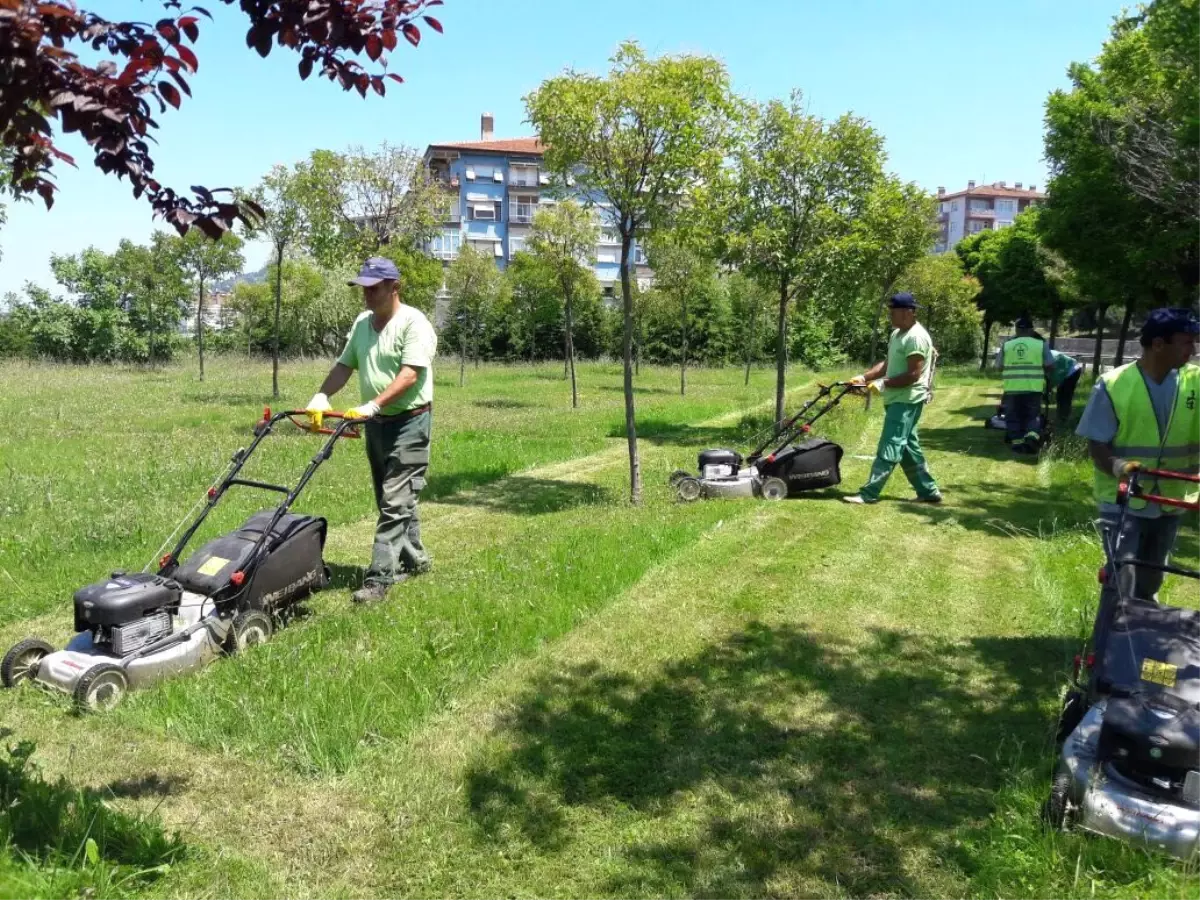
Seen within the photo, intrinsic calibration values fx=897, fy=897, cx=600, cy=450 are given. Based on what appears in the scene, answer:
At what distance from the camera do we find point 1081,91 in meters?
13.6

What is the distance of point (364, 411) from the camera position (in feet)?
17.0

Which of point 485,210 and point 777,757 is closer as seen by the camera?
point 777,757

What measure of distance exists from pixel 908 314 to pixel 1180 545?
275 centimetres

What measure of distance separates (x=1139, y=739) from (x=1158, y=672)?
39 cm

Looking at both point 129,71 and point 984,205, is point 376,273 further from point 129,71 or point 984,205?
point 984,205

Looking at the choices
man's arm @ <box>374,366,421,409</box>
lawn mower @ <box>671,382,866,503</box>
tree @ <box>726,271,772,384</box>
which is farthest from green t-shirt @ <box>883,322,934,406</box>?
tree @ <box>726,271,772,384</box>

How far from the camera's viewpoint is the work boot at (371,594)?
551 cm

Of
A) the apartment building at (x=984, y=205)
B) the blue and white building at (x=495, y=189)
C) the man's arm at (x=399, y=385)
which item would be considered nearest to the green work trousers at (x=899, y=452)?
the man's arm at (x=399, y=385)

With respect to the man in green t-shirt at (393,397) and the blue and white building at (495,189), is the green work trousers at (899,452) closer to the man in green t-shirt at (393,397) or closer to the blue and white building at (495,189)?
the man in green t-shirt at (393,397)

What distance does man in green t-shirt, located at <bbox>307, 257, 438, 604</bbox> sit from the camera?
5.55m

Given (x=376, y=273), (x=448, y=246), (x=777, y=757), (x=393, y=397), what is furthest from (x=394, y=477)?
(x=448, y=246)

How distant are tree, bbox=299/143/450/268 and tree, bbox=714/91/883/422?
5989 millimetres

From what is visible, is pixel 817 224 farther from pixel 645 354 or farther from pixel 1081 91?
pixel 645 354

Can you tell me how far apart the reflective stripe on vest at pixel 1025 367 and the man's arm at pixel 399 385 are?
8884 mm
